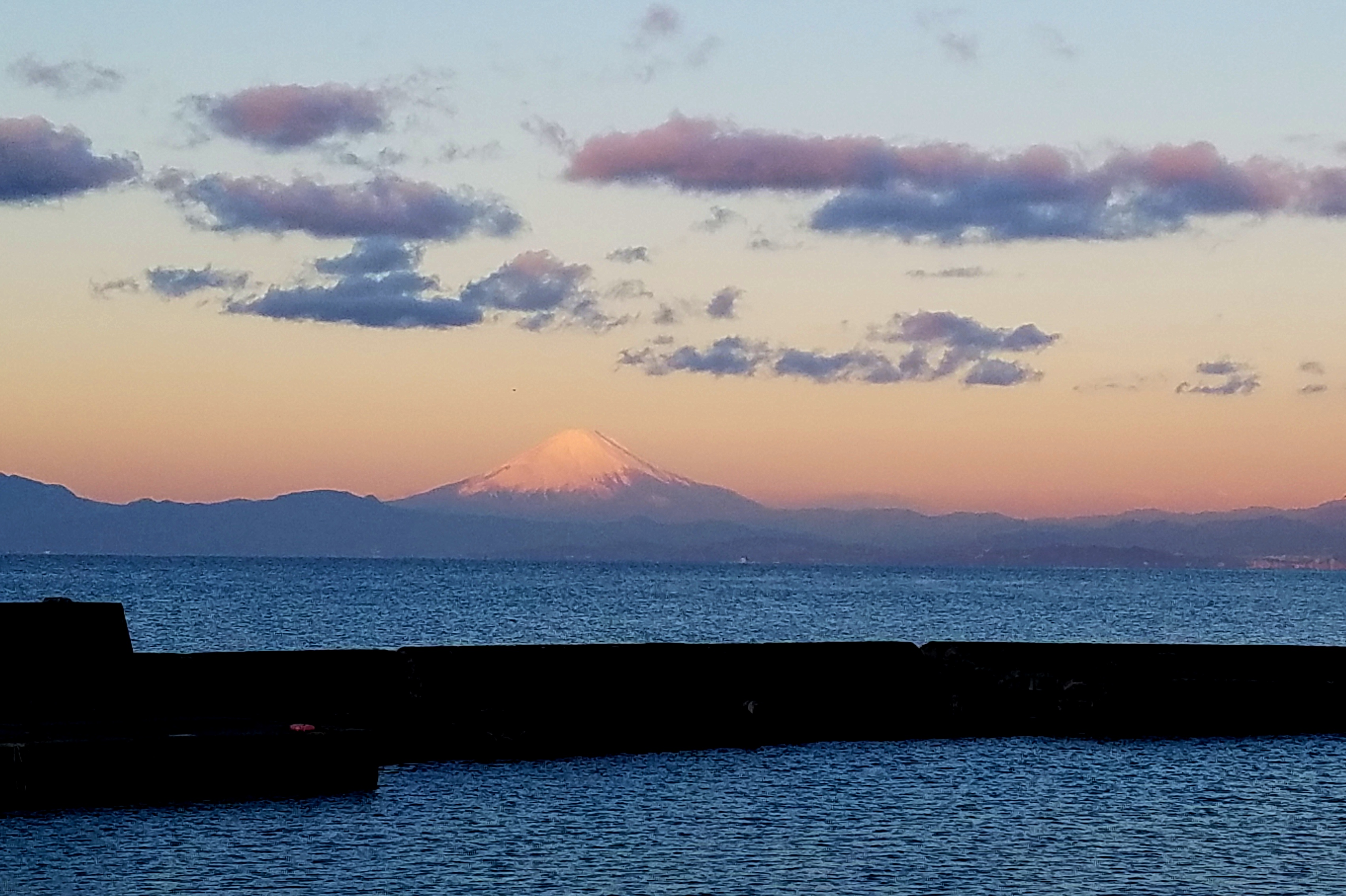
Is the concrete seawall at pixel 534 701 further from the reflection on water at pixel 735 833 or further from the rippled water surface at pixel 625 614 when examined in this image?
the rippled water surface at pixel 625 614

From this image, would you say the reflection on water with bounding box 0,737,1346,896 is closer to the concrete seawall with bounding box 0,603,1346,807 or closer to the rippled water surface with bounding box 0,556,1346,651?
the concrete seawall with bounding box 0,603,1346,807

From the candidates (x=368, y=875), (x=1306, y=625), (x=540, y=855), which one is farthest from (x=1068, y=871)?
(x=1306, y=625)

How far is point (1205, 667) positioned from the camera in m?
33.7

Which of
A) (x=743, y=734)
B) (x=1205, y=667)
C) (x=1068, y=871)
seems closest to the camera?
(x=1068, y=871)

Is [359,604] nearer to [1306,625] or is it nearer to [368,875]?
[1306,625]

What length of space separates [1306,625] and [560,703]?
92.6 m

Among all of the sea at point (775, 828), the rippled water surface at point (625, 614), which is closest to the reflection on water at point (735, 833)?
the sea at point (775, 828)

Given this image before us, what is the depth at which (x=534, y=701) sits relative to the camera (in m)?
27.5

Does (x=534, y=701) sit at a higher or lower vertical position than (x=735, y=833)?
higher

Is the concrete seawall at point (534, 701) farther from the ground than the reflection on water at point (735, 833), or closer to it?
farther from the ground

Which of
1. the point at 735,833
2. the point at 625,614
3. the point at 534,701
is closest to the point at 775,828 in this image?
the point at 735,833

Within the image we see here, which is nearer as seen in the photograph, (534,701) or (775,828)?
(775,828)

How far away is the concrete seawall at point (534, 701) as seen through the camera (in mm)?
21812

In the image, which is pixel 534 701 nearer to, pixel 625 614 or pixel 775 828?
pixel 775 828
